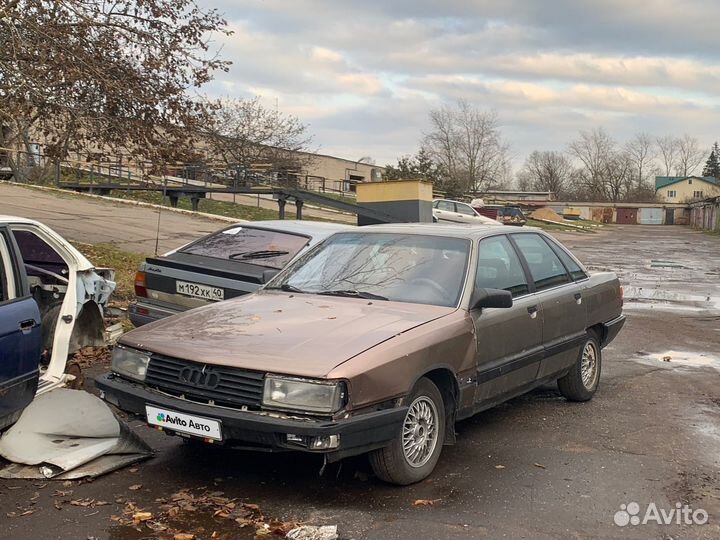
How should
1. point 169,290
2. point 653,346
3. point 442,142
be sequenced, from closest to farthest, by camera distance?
1. point 169,290
2. point 653,346
3. point 442,142

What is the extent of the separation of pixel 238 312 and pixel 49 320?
189 cm

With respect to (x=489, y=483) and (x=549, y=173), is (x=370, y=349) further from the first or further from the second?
(x=549, y=173)

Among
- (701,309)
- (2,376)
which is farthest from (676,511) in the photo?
(701,309)

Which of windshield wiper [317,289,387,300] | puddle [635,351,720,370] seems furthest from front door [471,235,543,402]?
puddle [635,351,720,370]

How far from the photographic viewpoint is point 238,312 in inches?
187

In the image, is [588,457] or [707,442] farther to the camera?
[707,442]

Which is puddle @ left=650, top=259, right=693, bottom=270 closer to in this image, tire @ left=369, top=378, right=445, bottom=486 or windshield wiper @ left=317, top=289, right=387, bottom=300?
windshield wiper @ left=317, top=289, right=387, bottom=300

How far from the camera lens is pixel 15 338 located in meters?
4.41

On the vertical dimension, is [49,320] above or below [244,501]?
above

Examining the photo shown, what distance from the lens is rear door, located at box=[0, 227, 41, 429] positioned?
4.33 meters

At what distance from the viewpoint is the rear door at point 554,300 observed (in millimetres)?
5734

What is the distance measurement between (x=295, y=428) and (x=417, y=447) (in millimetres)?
927

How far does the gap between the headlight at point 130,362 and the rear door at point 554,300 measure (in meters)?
2.96

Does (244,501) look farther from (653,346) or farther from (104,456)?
(653,346)
